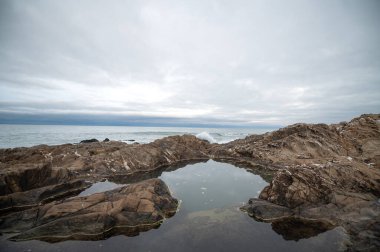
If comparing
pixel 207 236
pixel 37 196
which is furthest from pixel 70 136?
pixel 207 236

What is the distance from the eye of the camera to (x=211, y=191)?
1505 centimetres

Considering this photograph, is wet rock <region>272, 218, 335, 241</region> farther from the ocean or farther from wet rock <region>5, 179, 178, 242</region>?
the ocean

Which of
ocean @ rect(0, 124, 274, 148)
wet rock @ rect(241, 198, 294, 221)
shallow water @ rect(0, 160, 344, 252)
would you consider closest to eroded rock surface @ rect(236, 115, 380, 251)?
wet rock @ rect(241, 198, 294, 221)

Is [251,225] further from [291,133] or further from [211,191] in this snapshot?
[291,133]

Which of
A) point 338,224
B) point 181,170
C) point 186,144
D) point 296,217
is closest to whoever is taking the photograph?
point 338,224

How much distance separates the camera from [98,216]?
9.70 metres

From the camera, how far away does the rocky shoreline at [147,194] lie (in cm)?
937

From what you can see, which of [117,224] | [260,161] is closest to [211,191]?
[117,224]

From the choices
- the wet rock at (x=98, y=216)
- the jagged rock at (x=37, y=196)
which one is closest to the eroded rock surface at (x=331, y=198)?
the wet rock at (x=98, y=216)

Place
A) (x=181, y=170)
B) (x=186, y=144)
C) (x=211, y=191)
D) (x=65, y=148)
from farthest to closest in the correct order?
(x=186, y=144)
(x=65, y=148)
(x=181, y=170)
(x=211, y=191)

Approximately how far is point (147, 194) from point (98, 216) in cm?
261

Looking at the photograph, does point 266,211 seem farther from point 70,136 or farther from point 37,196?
point 70,136

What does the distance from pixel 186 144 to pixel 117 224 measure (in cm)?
2157

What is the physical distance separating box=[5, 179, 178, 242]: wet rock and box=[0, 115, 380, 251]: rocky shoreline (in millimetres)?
37
